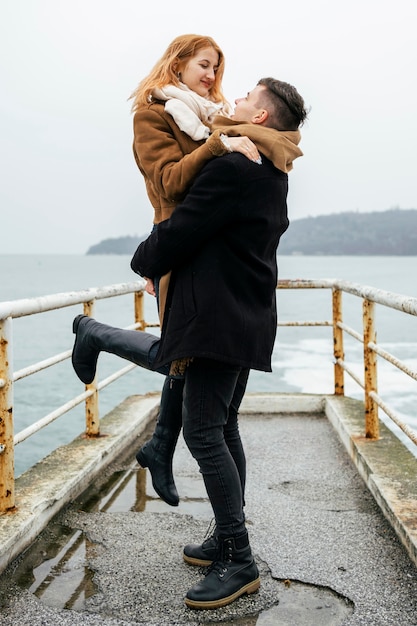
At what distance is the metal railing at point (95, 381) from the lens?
267 centimetres

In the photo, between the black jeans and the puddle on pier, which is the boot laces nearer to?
the black jeans

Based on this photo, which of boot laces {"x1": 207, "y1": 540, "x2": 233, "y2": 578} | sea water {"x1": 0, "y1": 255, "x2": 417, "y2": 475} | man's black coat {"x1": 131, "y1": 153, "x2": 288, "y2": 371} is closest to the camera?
man's black coat {"x1": 131, "y1": 153, "x2": 288, "y2": 371}

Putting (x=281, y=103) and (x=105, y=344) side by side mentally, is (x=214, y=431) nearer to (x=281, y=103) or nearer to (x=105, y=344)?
(x=105, y=344)

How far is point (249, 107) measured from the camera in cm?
220

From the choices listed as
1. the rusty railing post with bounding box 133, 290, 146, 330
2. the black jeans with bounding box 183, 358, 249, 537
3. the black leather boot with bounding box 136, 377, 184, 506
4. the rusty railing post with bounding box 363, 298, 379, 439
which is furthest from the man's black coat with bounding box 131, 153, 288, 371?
the rusty railing post with bounding box 133, 290, 146, 330

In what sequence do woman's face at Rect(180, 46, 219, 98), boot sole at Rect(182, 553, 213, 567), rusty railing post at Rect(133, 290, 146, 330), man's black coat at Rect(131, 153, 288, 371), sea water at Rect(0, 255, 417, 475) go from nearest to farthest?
man's black coat at Rect(131, 153, 288, 371) < woman's face at Rect(180, 46, 219, 98) < boot sole at Rect(182, 553, 213, 567) < rusty railing post at Rect(133, 290, 146, 330) < sea water at Rect(0, 255, 417, 475)

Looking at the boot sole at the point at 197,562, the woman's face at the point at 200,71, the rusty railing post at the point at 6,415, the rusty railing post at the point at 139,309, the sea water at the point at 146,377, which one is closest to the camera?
the woman's face at the point at 200,71

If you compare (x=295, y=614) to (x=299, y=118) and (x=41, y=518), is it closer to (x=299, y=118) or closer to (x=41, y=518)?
(x=41, y=518)

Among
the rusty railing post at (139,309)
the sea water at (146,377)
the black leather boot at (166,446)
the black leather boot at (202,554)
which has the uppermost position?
the rusty railing post at (139,309)

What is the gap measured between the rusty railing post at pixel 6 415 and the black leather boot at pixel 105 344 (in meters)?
0.29

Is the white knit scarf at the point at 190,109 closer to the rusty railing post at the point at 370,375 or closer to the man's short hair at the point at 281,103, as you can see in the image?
the man's short hair at the point at 281,103

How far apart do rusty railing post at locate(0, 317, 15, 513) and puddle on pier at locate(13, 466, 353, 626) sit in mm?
264

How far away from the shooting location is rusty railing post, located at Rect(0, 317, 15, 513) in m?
2.65

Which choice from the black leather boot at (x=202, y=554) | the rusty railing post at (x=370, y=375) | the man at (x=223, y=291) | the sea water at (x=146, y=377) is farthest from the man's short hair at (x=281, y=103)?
the sea water at (x=146, y=377)
